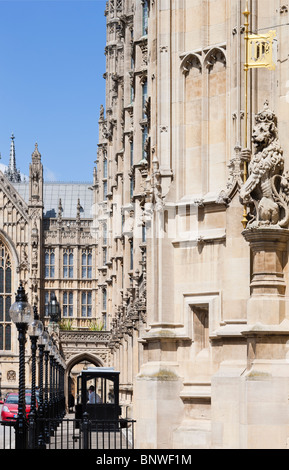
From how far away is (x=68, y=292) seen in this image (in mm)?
97812

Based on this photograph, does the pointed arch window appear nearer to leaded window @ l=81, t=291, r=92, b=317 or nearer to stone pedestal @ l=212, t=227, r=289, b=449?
leaded window @ l=81, t=291, r=92, b=317

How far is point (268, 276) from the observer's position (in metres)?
17.1

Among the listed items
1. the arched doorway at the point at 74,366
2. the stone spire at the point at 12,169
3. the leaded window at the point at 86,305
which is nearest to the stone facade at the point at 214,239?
the arched doorway at the point at 74,366

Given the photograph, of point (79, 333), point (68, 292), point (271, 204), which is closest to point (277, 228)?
point (271, 204)

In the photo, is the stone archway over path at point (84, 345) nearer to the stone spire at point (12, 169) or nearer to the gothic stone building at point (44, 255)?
the gothic stone building at point (44, 255)

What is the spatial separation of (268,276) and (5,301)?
79004mm

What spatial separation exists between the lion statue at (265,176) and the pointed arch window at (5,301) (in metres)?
77.4

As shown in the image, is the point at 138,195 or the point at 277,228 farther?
the point at 138,195

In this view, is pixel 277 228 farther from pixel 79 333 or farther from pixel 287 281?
pixel 79 333

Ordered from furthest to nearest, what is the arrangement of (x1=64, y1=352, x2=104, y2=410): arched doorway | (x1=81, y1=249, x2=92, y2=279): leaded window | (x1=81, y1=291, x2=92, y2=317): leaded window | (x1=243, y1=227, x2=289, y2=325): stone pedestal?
(x1=81, y1=249, x2=92, y2=279): leaded window → (x1=81, y1=291, x2=92, y2=317): leaded window → (x1=64, y1=352, x2=104, y2=410): arched doorway → (x1=243, y1=227, x2=289, y2=325): stone pedestal

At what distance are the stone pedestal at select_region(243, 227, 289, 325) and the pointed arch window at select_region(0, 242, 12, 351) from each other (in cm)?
7755

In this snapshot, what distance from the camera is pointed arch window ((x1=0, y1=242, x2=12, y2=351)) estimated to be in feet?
309

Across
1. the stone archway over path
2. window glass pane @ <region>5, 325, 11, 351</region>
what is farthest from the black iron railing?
window glass pane @ <region>5, 325, 11, 351</region>
